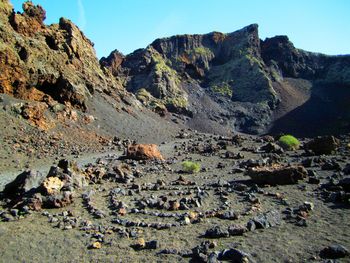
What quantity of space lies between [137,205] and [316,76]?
105005 millimetres

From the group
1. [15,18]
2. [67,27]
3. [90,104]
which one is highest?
[67,27]

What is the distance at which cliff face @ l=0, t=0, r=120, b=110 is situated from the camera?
38.0m

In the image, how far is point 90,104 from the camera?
1981 inches

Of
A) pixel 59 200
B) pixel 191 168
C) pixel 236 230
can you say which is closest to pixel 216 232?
pixel 236 230

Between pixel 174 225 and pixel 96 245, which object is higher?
pixel 174 225

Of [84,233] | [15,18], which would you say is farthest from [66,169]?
[15,18]

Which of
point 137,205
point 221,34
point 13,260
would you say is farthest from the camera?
point 221,34

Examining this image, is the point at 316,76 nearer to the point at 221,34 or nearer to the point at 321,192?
the point at 221,34

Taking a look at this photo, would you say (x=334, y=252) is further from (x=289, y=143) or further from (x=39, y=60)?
(x=39, y=60)

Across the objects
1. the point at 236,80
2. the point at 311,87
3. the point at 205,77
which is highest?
the point at 205,77

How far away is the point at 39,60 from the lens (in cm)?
4219

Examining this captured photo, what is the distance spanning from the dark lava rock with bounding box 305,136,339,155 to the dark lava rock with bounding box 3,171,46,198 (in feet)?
79.0

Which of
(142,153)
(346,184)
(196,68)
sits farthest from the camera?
(196,68)

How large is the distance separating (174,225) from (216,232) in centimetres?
174
